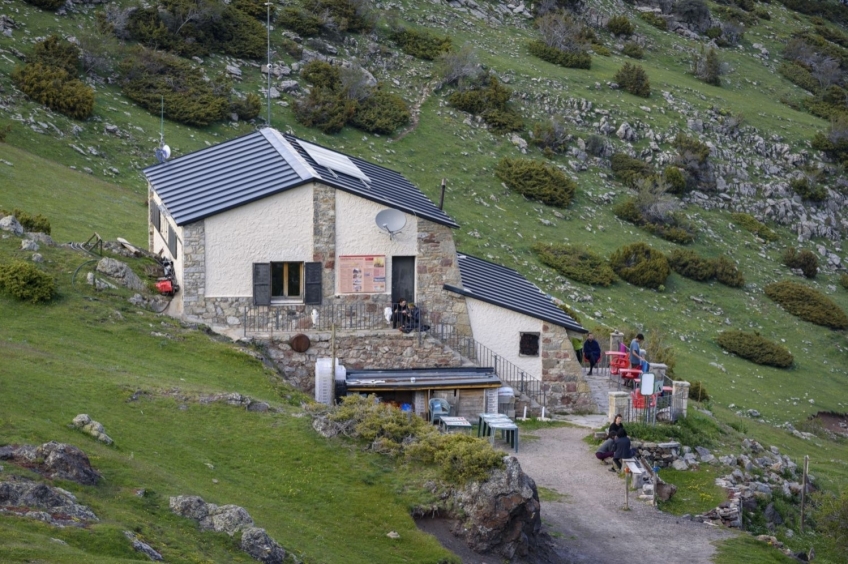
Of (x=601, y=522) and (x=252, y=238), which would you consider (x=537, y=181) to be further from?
(x=601, y=522)

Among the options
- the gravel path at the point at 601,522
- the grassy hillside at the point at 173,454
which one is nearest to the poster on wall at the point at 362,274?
the grassy hillside at the point at 173,454

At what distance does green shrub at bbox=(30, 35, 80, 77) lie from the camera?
59.4m

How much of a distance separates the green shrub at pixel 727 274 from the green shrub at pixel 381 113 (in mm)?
19136

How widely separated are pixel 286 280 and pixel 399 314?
11.5ft

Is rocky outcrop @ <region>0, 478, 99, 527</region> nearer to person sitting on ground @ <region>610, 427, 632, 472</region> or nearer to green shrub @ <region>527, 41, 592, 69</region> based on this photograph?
person sitting on ground @ <region>610, 427, 632, 472</region>

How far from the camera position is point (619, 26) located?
94188 millimetres

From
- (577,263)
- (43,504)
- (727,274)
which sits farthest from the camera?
(727,274)

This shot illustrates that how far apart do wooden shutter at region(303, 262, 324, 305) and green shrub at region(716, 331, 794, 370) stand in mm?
27811

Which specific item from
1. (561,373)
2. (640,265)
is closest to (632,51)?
(640,265)

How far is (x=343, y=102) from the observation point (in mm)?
67812

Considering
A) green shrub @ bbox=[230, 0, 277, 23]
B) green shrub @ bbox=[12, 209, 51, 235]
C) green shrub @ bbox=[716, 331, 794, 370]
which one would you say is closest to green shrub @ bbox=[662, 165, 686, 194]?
green shrub @ bbox=[716, 331, 794, 370]

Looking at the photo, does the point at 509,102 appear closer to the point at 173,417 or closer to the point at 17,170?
the point at 17,170

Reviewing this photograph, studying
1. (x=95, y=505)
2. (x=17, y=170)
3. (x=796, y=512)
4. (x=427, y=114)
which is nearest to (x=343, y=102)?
(x=427, y=114)

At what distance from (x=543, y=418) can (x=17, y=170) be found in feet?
79.8
